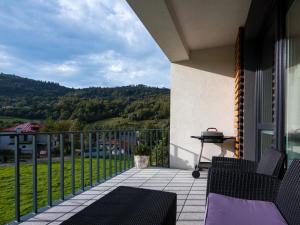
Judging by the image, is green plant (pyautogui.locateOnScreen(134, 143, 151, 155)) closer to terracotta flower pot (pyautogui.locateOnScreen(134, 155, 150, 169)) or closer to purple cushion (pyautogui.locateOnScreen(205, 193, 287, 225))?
terracotta flower pot (pyautogui.locateOnScreen(134, 155, 150, 169))

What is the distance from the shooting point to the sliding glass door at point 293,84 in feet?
8.46

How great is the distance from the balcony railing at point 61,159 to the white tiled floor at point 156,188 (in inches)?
5.8

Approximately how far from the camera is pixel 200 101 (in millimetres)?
6699

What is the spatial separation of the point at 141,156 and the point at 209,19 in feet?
10.3

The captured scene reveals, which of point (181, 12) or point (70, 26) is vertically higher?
point (70, 26)

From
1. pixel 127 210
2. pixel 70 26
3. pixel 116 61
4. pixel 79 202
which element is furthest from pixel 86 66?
pixel 127 210

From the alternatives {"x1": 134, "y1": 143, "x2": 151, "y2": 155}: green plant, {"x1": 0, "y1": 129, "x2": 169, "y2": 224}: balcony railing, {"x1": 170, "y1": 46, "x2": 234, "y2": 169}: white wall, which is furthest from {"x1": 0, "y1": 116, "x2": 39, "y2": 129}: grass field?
{"x1": 170, "y1": 46, "x2": 234, "y2": 169}: white wall

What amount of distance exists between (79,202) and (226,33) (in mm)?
3683

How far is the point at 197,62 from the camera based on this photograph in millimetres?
6742

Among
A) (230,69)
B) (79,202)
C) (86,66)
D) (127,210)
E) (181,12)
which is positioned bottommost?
(79,202)

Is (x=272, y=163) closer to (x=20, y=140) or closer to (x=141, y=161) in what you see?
(x=20, y=140)

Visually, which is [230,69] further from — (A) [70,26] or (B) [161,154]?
(A) [70,26]

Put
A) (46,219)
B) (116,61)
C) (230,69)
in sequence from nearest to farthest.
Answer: (46,219) → (230,69) → (116,61)

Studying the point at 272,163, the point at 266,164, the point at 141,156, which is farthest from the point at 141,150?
the point at 272,163
